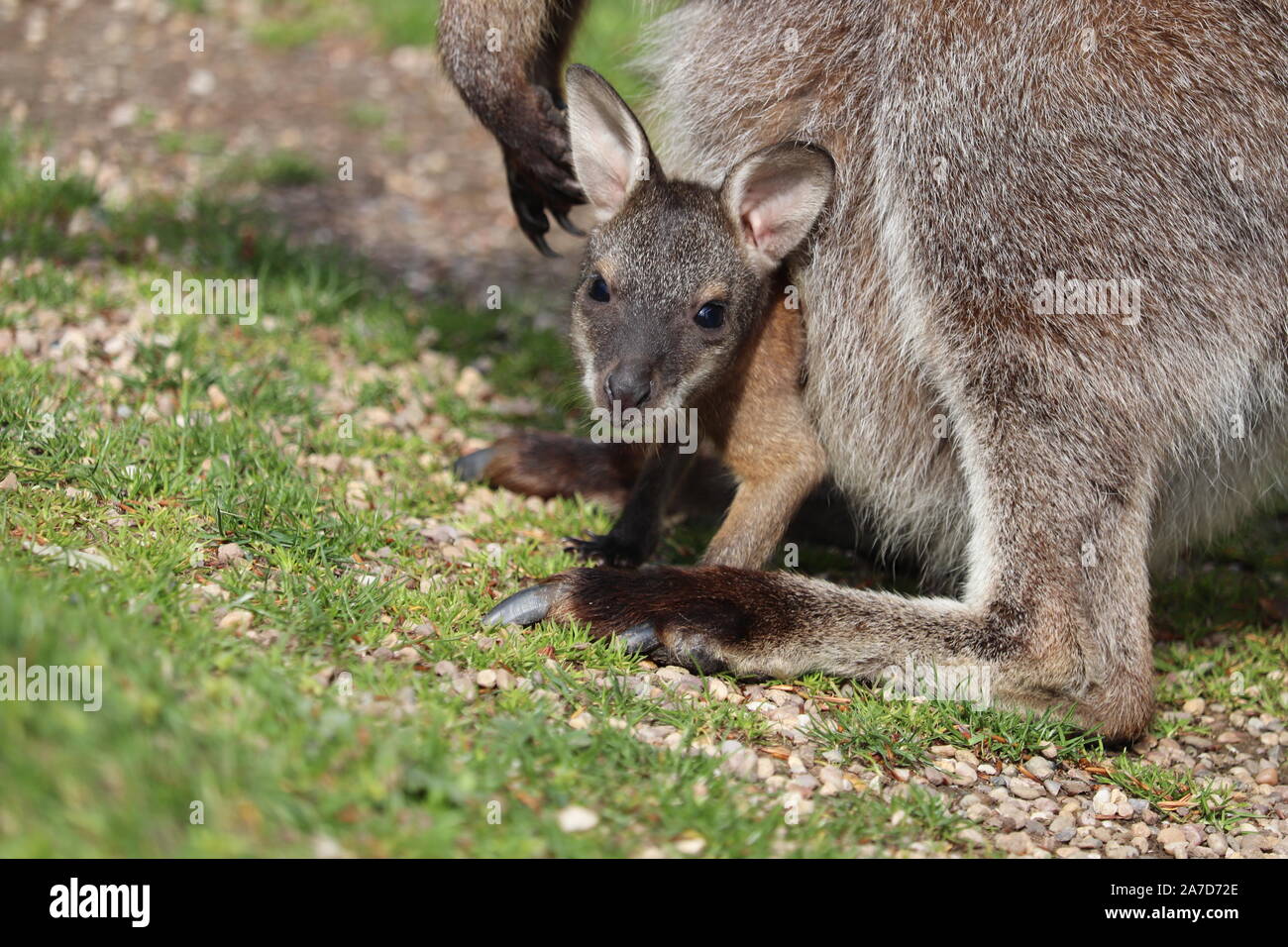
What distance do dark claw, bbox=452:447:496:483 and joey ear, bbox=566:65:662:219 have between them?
1067 millimetres

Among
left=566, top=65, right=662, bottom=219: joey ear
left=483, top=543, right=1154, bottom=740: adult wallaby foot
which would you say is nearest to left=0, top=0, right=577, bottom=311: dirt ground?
left=566, top=65, right=662, bottom=219: joey ear

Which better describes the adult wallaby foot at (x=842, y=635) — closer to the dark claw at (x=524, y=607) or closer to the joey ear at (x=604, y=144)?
the dark claw at (x=524, y=607)

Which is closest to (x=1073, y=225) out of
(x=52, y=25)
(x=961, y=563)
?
(x=961, y=563)

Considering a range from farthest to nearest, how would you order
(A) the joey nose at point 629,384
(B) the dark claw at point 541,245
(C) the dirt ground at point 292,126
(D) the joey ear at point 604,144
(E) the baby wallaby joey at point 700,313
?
(C) the dirt ground at point 292,126 < (B) the dark claw at point 541,245 < (D) the joey ear at point 604,144 < (E) the baby wallaby joey at point 700,313 < (A) the joey nose at point 629,384

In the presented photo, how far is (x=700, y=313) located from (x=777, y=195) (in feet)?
1.44

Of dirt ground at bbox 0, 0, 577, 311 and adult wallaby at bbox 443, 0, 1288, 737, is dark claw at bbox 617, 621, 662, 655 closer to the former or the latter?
adult wallaby at bbox 443, 0, 1288, 737

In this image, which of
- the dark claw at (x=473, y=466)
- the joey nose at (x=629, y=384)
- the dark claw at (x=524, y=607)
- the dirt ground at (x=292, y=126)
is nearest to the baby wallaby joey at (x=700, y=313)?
the joey nose at (x=629, y=384)

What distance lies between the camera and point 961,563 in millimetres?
4180

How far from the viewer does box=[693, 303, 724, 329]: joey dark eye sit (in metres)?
3.75

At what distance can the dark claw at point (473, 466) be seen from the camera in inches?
183

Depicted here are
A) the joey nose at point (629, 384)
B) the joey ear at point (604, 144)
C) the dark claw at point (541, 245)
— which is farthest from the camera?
the dark claw at point (541, 245)

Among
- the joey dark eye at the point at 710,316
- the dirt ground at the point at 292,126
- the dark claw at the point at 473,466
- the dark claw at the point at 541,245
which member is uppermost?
the dirt ground at the point at 292,126

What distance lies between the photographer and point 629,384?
348 cm

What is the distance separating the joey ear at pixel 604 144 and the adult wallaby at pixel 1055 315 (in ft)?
2.38
